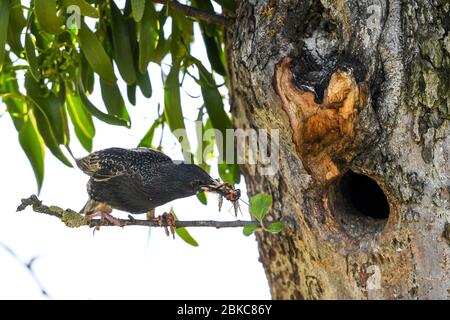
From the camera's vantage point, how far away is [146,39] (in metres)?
2.21

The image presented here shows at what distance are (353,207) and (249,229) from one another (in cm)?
30

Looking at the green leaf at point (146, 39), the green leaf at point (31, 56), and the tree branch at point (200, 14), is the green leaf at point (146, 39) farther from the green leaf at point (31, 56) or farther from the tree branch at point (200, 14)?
the green leaf at point (31, 56)

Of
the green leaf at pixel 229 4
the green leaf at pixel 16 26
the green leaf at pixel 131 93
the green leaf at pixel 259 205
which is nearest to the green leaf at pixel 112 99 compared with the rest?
the green leaf at pixel 131 93

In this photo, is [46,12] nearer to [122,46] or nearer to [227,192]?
[122,46]

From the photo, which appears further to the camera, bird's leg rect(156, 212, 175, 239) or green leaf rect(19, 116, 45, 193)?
green leaf rect(19, 116, 45, 193)

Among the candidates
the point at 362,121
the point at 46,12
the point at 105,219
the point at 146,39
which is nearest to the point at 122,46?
the point at 146,39

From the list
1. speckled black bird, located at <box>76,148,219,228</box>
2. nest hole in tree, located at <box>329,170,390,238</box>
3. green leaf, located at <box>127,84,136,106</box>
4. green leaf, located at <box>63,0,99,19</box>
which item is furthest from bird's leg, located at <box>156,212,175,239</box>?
green leaf, located at <box>63,0,99,19</box>

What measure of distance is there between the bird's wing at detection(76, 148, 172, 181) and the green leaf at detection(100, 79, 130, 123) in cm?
20

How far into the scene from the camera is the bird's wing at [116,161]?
8.29 ft

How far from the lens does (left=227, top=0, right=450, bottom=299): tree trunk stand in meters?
1.92

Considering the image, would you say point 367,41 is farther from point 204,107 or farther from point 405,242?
point 204,107

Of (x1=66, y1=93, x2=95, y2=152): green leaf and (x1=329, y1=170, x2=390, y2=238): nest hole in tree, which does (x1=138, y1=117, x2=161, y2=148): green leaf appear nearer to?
(x1=66, y1=93, x2=95, y2=152): green leaf

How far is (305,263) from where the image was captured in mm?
2338

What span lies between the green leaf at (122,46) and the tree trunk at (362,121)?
0.29 meters
